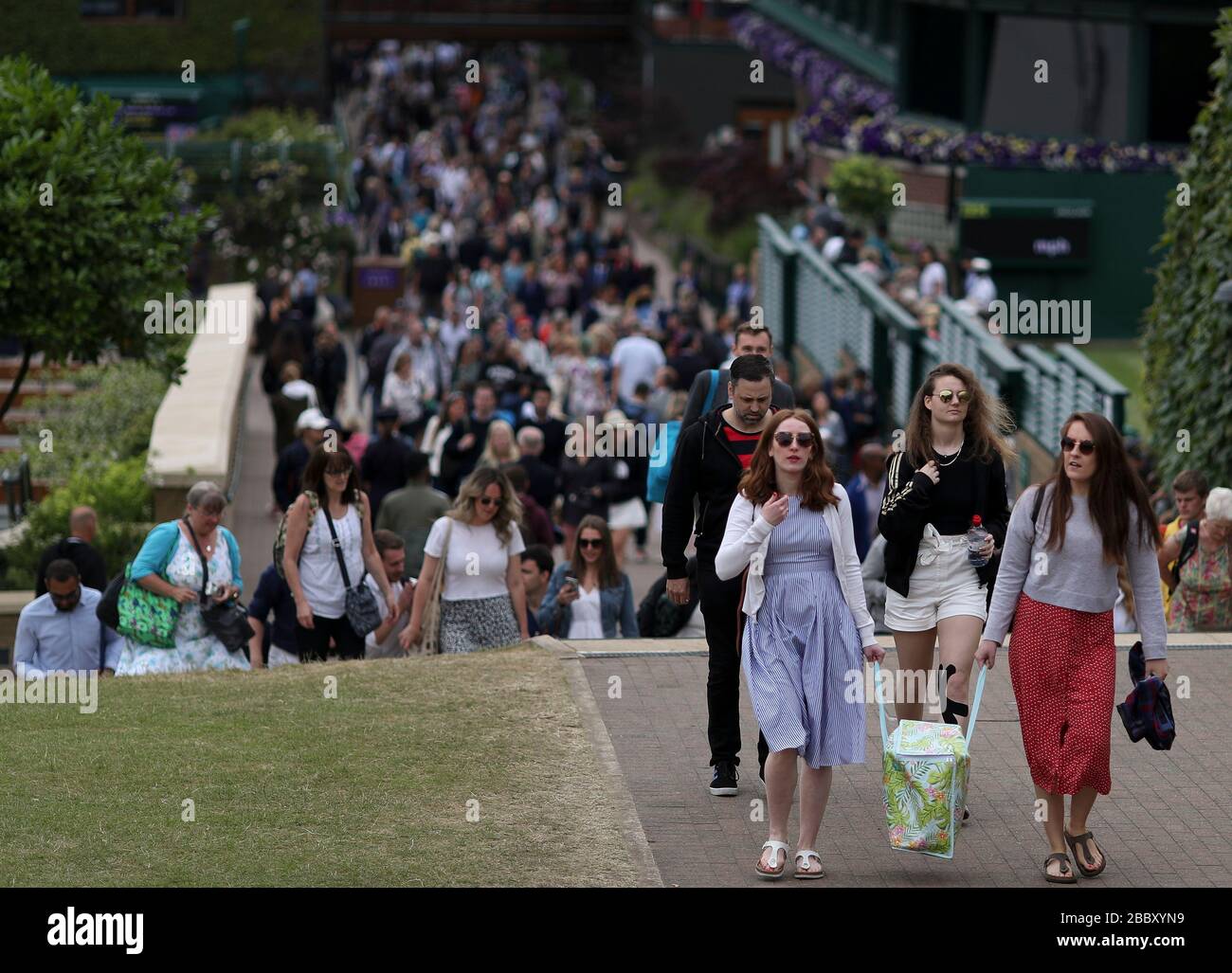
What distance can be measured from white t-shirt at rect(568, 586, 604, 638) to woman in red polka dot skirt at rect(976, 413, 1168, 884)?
4.28 metres

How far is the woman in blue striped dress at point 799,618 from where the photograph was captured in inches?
285

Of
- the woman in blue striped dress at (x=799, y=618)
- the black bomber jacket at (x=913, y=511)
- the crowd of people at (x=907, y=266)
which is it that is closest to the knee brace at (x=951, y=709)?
the black bomber jacket at (x=913, y=511)

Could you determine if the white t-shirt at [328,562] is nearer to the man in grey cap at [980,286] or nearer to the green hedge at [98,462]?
the green hedge at [98,462]

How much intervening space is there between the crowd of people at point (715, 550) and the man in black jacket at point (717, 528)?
0.04 ft

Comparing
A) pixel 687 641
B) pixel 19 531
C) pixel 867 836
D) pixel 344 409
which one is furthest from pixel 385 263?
pixel 867 836

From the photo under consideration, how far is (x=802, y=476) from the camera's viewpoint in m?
7.40

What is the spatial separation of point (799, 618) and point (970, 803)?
144 centimetres

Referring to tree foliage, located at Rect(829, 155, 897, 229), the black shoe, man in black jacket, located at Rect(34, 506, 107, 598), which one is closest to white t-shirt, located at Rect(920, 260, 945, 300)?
tree foliage, located at Rect(829, 155, 897, 229)

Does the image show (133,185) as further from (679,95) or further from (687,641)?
(679,95)

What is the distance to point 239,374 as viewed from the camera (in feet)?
67.7

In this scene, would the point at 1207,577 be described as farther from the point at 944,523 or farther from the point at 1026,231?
the point at 1026,231

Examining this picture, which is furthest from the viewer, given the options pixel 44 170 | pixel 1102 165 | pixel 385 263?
pixel 385 263
